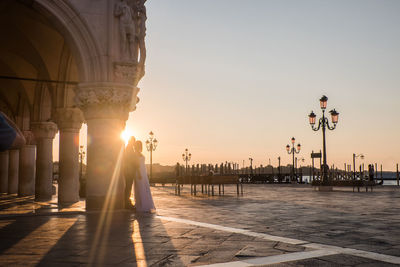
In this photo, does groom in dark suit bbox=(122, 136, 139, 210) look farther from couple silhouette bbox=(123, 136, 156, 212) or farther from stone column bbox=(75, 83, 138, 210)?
stone column bbox=(75, 83, 138, 210)

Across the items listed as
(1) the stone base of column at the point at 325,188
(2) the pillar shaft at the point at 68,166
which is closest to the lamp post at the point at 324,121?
(1) the stone base of column at the point at 325,188

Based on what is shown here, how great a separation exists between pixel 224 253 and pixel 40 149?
44.1ft

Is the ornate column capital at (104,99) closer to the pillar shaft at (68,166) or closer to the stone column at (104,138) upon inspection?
the stone column at (104,138)

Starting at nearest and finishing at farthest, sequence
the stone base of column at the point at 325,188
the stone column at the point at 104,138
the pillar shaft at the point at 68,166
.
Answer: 1. the stone column at the point at 104,138
2. the pillar shaft at the point at 68,166
3. the stone base of column at the point at 325,188

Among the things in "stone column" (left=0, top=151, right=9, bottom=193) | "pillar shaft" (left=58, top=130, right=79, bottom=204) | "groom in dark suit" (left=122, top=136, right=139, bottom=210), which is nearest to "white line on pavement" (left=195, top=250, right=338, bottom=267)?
"groom in dark suit" (left=122, top=136, right=139, bottom=210)

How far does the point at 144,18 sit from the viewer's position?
1027cm

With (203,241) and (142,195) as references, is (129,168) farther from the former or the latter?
(203,241)

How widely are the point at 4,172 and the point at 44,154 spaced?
763 centimetres

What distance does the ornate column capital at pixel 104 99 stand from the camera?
9.52 m

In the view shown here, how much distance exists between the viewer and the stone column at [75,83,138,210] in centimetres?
952

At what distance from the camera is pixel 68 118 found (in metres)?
13.8

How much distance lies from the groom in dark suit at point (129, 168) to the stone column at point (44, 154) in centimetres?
714

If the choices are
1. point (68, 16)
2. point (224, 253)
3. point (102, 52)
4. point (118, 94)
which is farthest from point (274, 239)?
point (68, 16)

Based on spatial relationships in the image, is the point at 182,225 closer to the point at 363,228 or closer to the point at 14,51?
the point at 363,228
